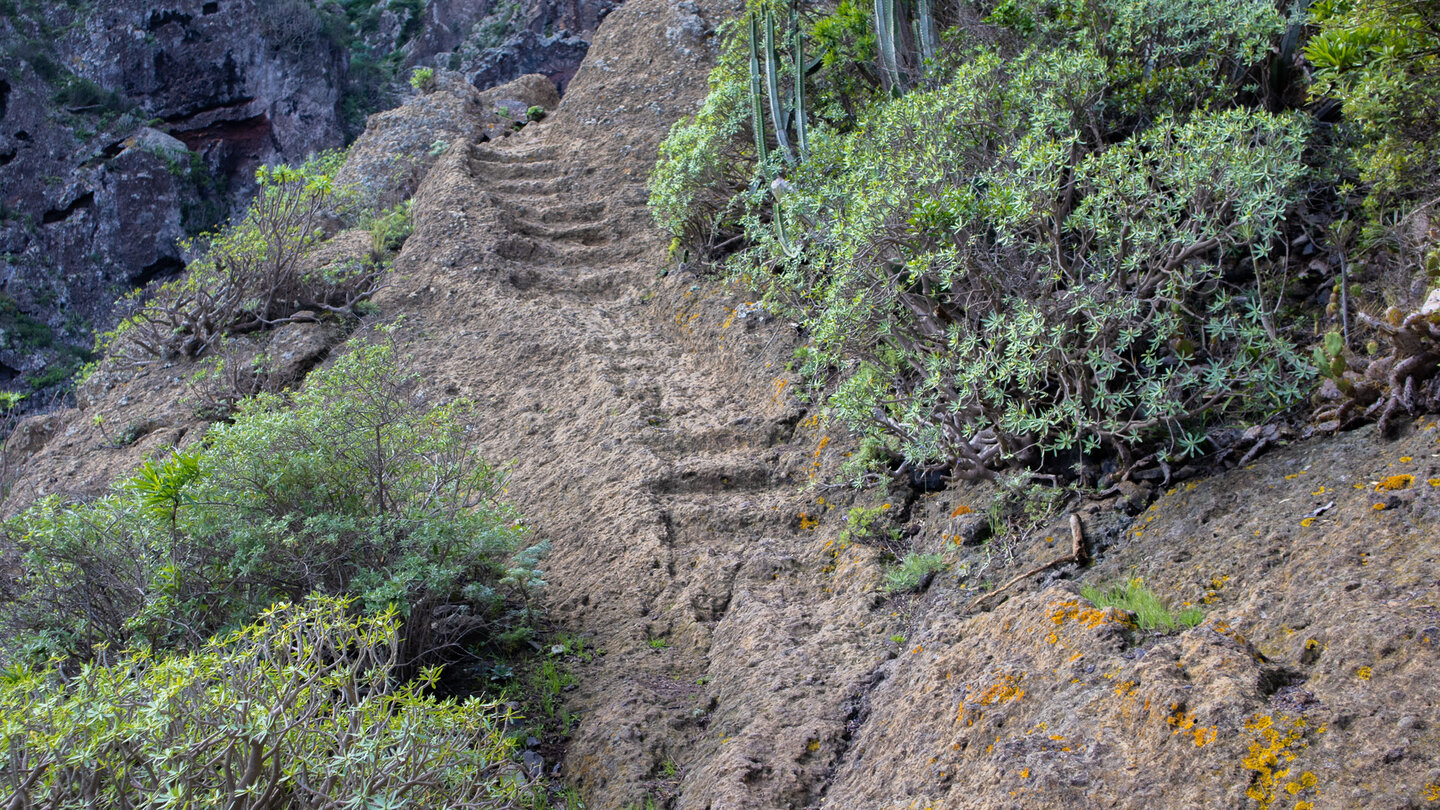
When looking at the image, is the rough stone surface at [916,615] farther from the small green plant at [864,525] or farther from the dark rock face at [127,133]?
the dark rock face at [127,133]

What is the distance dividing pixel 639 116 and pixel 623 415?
264 inches

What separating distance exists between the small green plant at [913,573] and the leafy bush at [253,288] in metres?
7.21

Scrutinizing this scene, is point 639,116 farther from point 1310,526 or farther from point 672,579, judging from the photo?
point 1310,526

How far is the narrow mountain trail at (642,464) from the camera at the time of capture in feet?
10.7

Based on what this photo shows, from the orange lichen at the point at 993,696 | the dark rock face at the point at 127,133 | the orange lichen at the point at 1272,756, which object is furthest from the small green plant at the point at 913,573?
the dark rock face at the point at 127,133

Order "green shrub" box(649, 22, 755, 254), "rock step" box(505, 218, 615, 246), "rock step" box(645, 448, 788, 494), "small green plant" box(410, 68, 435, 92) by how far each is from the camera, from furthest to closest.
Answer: "small green plant" box(410, 68, 435, 92)
"rock step" box(505, 218, 615, 246)
"green shrub" box(649, 22, 755, 254)
"rock step" box(645, 448, 788, 494)

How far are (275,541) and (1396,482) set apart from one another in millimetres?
4264

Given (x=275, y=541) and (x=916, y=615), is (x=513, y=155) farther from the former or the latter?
(x=916, y=615)

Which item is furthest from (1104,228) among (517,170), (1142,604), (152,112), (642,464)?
(152,112)

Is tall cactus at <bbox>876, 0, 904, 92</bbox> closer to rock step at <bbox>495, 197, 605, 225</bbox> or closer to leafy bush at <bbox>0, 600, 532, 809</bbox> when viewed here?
rock step at <bbox>495, 197, 605, 225</bbox>

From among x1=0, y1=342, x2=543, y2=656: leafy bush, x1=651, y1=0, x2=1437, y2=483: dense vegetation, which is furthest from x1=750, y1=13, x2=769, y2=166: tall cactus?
x1=0, y1=342, x2=543, y2=656: leafy bush

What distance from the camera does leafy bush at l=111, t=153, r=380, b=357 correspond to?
8.88 m

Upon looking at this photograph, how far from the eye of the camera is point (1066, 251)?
414 cm

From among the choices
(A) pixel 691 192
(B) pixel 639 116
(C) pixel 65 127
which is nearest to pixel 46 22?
(C) pixel 65 127
